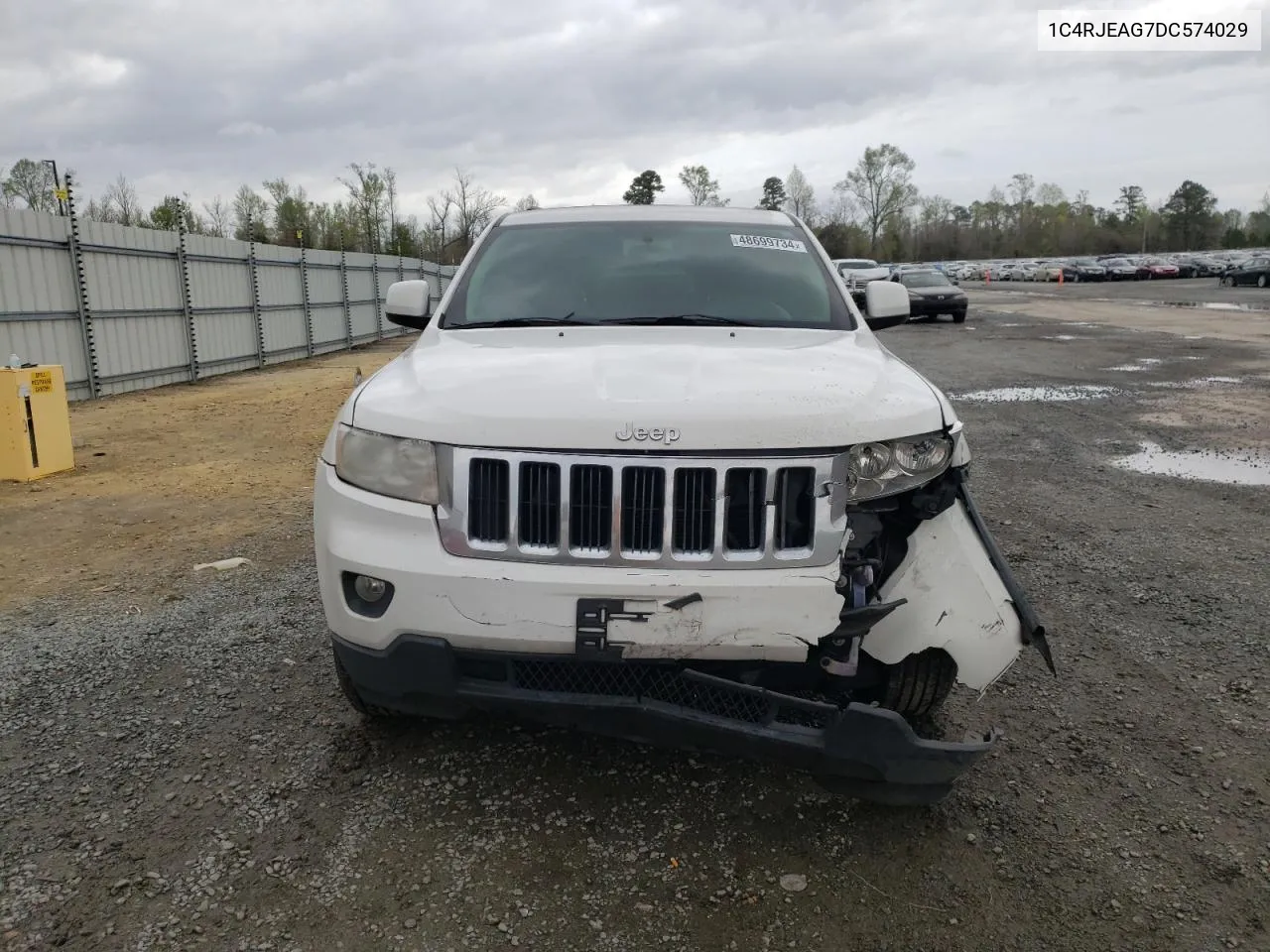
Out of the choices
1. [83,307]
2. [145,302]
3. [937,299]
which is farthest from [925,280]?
[83,307]

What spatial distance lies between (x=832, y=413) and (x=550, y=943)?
4.87 ft

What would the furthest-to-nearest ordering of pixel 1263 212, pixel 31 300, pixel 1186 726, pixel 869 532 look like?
pixel 1263 212 < pixel 31 300 < pixel 1186 726 < pixel 869 532

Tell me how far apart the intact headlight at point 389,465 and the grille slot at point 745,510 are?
777mm

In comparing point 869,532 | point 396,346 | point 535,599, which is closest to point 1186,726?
point 869,532

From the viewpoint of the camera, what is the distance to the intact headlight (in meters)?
2.47

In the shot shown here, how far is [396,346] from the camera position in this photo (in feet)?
84.8

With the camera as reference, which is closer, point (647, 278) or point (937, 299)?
point (647, 278)

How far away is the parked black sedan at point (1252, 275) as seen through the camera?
4294cm

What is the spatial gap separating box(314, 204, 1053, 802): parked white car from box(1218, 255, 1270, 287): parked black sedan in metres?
49.9

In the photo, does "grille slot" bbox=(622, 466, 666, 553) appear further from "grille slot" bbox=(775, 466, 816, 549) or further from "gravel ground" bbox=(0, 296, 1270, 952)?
"gravel ground" bbox=(0, 296, 1270, 952)

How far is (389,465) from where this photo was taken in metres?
2.53

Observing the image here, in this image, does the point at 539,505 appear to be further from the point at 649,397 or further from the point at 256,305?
the point at 256,305

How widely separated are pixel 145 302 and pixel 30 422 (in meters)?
8.10

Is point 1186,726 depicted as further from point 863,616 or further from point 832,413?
point 832,413
